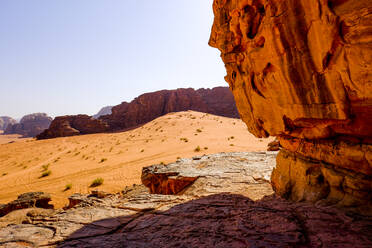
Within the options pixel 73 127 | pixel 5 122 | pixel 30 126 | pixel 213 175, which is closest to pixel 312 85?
pixel 213 175

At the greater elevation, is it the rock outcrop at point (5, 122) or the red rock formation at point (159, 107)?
the rock outcrop at point (5, 122)

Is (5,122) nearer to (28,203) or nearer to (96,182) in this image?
(96,182)

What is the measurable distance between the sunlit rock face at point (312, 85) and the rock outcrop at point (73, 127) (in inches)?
1632

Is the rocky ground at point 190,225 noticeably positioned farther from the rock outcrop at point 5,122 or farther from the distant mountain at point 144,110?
the rock outcrop at point 5,122

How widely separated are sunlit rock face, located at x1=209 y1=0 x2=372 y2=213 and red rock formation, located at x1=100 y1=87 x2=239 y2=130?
140 ft

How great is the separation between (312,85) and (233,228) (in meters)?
2.62

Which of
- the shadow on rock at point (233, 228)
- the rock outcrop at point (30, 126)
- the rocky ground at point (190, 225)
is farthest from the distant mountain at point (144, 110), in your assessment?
the shadow on rock at point (233, 228)

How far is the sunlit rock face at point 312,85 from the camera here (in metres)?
2.73

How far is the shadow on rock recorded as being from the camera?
242 centimetres

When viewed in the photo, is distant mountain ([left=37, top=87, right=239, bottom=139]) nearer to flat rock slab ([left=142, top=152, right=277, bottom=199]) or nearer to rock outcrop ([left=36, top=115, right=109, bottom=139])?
rock outcrop ([left=36, top=115, right=109, bottom=139])

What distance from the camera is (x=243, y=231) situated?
8.97 feet

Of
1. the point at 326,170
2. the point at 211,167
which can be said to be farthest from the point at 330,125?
the point at 211,167

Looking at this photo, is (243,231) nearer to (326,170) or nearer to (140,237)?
(140,237)

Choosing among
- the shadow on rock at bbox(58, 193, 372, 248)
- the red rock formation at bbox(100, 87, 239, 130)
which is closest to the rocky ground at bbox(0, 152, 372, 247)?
the shadow on rock at bbox(58, 193, 372, 248)
